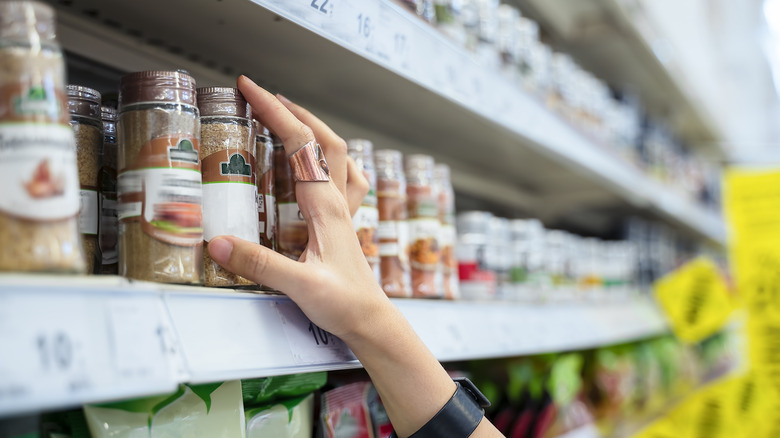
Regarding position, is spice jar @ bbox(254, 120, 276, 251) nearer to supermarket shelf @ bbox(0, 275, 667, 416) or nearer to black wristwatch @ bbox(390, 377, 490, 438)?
supermarket shelf @ bbox(0, 275, 667, 416)

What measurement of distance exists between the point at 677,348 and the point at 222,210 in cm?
244

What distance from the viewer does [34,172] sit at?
54 centimetres

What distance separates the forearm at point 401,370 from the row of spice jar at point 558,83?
1.82 feet

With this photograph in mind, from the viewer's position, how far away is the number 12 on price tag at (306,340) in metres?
0.75

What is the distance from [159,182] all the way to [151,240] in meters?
→ 0.06

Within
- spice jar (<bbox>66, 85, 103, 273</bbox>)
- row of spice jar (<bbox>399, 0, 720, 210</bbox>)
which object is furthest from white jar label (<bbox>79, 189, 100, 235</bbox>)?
row of spice jar (<bbox>399, 0, 720, 210</bbox>)

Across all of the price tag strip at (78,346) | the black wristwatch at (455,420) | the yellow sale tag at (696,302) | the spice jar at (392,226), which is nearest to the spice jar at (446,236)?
the spice jar at (392,226)

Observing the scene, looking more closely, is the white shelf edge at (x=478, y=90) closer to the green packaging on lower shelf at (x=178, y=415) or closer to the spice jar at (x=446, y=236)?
the spice jar at (x=446, y=236)

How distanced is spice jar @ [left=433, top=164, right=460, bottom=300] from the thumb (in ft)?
1.74

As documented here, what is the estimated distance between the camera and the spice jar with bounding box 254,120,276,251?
0.84 m

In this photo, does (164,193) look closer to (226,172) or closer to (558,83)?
(226,172)

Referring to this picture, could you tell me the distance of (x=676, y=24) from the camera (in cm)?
323

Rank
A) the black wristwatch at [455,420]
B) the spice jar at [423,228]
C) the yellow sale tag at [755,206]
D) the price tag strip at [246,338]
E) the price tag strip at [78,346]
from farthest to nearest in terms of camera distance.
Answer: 1. the yellow sale tag at [755,206]
2. the spice jar at [423,228]
3. the black wristwatch at [455,420]
4. the price tag strip at [246,338]
5. the price tag strip at [78,346]

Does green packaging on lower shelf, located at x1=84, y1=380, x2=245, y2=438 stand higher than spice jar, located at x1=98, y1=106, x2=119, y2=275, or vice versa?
spice jar, located at x1=98, y1=106, x2=119, y2=275
